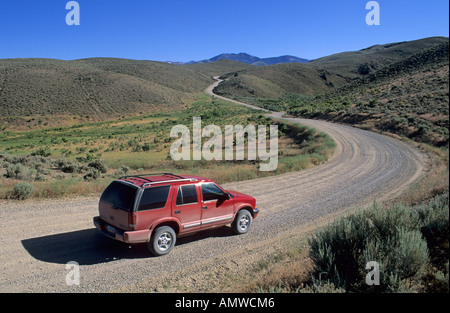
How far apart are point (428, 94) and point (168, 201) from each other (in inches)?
270

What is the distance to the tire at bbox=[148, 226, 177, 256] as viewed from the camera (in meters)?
7.35

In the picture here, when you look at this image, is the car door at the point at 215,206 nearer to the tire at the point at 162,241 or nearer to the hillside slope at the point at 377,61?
the tire at the point at 162,241

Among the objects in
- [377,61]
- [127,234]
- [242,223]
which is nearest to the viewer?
[127,234]

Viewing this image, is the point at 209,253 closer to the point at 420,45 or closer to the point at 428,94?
the point at 428,94

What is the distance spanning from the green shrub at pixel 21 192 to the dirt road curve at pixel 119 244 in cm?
51

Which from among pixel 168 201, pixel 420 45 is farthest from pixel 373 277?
pixel 420 45

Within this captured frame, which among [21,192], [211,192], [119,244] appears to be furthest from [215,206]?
[21,192]

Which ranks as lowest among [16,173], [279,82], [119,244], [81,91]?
[119,244]

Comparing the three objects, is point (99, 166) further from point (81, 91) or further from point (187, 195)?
point (81, 91)

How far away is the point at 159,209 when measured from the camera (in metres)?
7.43

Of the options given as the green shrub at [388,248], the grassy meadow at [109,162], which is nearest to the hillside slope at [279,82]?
the grassy meadow at [109,162]

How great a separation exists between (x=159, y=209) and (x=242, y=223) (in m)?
2.89

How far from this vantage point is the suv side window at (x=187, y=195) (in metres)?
7.86
